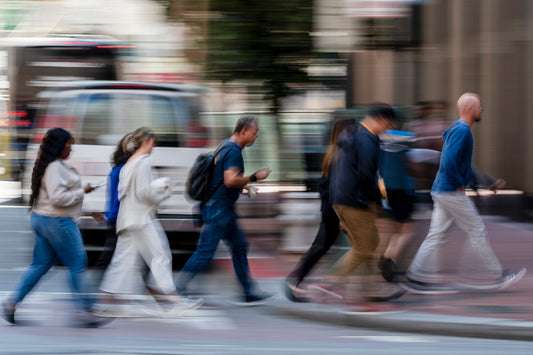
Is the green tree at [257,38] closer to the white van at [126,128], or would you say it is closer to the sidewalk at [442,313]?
the white van at [126,128]

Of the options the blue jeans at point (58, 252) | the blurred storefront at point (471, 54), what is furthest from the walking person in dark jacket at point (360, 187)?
the blurred storefront at point (471, 54)

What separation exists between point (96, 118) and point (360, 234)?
12.6ft

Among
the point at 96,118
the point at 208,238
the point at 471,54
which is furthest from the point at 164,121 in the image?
the point at 471,54

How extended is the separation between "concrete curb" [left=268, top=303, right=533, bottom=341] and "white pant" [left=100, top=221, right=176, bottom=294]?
108cm

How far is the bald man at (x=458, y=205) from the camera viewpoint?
330 inches

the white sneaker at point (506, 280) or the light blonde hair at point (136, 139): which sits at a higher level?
the light blonde hair at point (136, 139)

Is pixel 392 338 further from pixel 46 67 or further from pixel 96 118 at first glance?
pixel 46 67

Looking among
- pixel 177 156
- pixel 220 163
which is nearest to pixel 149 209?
pixel 220 163

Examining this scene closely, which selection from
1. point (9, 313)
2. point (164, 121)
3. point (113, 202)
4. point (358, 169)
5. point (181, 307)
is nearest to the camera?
point (9, 313)

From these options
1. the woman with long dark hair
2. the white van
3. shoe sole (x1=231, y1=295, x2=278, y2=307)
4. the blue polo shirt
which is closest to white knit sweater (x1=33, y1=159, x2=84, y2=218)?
the woman with long dark hair

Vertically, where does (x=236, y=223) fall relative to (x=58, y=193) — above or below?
below

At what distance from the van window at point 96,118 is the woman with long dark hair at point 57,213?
2902 mm

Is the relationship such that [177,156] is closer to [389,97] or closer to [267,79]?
[267,79]

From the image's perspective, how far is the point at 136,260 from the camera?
7793 millimetres
